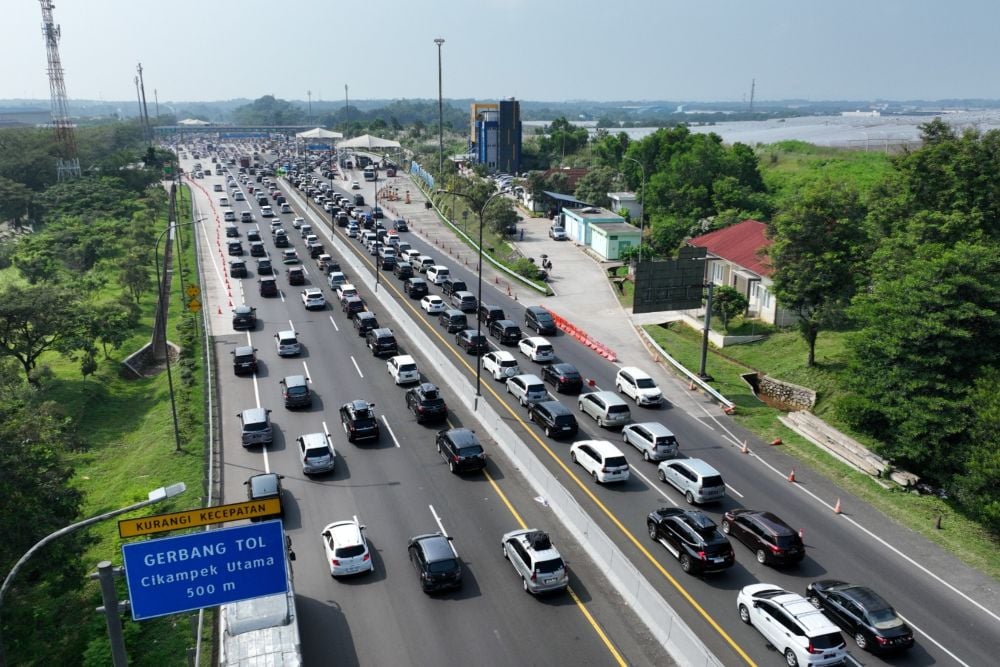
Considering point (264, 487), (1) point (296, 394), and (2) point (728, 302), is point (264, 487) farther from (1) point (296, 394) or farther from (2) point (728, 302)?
(2) point (728, 302)

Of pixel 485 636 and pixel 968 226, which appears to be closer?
pixel 485 636

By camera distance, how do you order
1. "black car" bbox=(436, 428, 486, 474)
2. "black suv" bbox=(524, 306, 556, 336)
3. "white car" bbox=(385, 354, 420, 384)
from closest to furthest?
1. "black car" bbox=(436, 428, 486, 474)
2. "white car" bbox=(385, 354, 420, 384)
3. "black suv" bbox=(524, 306, 556, 336)

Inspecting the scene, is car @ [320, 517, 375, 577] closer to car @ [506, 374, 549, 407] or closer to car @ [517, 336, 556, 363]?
car @ [506, 374, 549, 407]

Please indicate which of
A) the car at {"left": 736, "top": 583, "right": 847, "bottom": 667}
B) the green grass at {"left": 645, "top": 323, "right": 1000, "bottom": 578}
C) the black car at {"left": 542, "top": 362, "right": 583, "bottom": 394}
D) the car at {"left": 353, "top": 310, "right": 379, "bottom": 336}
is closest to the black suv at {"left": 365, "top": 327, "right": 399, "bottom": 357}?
the car at {"left": 353, "top": 310, "right": 379, "bottom": 336}

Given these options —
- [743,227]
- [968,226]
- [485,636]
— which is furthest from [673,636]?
[743,227]

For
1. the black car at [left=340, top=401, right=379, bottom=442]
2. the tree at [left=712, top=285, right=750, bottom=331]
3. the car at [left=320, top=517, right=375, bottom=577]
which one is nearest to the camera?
the car at [left=320, top=517, right=375, bottom=577]

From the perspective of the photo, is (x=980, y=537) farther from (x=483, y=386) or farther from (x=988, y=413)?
(x=483, y=386)
